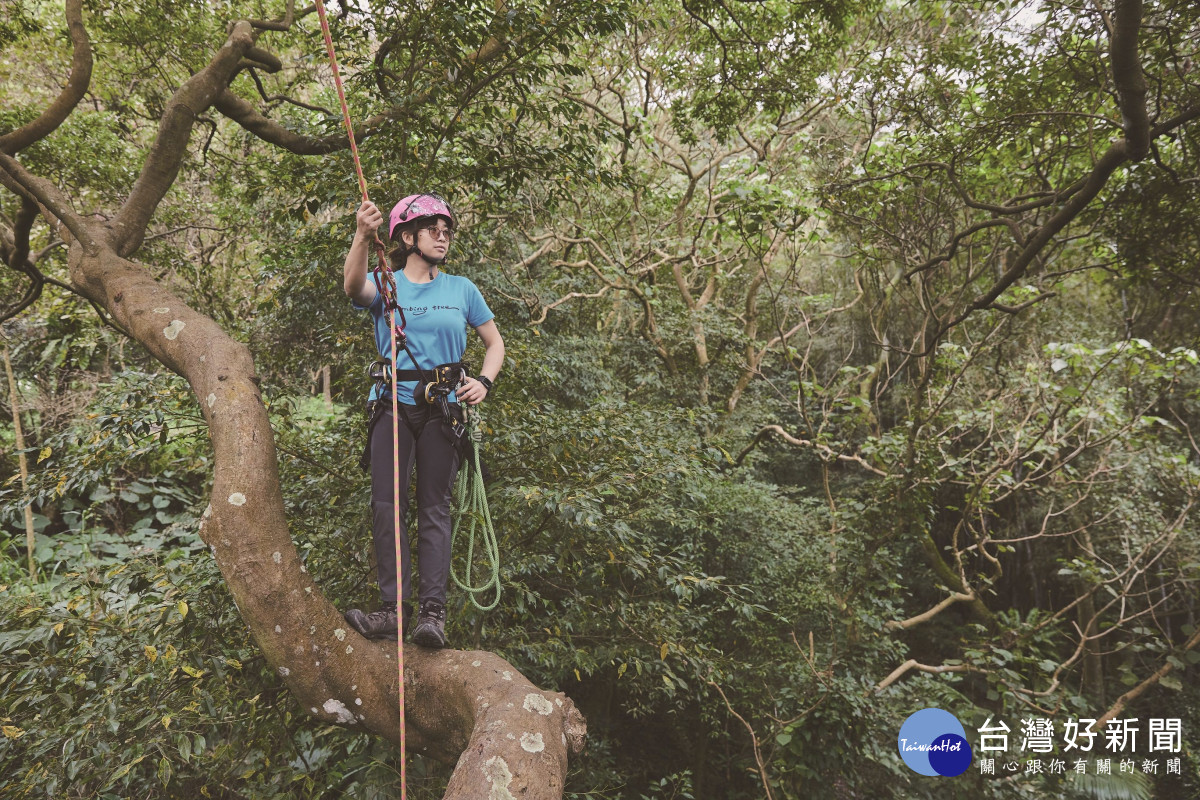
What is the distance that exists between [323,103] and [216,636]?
15.4 ft

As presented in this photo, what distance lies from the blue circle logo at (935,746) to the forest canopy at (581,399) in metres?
0.12

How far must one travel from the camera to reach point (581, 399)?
6613 millimetres

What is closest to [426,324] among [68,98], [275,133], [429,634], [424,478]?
[424,478]

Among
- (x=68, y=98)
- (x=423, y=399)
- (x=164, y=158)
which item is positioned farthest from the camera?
(x=68, y=98)

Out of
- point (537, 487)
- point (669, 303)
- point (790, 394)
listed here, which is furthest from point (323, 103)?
point (790, 394)

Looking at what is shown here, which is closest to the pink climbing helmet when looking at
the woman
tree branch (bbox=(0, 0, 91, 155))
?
the woman

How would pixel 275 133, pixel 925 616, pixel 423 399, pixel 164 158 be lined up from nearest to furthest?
pixel 423 399 < pixel 164 158 < pixel 275 133 < pixel 925 616

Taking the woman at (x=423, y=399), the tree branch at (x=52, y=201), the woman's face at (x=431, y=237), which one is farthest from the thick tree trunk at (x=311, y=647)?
the tree branch at (x=52, y=201)

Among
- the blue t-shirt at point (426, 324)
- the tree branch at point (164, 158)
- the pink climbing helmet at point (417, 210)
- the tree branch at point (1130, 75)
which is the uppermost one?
the tree branch at point (1130, 75)

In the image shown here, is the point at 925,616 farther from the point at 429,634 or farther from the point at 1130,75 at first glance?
the point at 429,634

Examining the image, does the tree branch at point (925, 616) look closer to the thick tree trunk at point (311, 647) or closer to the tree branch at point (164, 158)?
the thick tree trunk at point (311, 647)

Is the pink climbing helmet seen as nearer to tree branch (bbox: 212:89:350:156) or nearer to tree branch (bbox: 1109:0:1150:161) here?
tree branch (bbox: 212:89:350:156)

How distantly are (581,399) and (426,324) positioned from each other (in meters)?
4.46

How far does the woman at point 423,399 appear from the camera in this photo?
2.07 m
